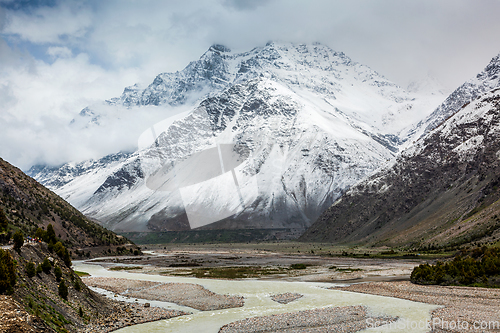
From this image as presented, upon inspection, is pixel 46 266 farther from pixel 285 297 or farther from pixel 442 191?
pixel 442 191

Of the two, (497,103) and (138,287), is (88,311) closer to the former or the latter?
(138,287)

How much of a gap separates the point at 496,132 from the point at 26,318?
522ft

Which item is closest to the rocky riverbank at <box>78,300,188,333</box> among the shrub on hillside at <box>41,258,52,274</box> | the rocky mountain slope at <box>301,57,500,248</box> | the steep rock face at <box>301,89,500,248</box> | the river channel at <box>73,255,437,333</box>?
the river channel at <box>73,255,437,333</box>

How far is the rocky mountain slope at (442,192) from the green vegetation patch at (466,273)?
2958 centimetres

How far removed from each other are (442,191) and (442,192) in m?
1.05

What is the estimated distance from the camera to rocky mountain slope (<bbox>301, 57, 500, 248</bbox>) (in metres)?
100

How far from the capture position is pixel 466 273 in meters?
46.7

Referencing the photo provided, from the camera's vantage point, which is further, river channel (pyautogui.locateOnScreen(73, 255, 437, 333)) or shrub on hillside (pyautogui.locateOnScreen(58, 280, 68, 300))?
river channel (pyautogui.locateOnScreen(73, 255, 437, 333))

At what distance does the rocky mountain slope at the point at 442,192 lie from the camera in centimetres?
10044

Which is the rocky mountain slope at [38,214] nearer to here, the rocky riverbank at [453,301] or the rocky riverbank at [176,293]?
the rocky riverbank at [176,293]

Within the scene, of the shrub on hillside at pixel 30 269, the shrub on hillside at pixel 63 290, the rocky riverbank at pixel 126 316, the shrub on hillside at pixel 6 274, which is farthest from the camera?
the shrub on hillside at pixel 63 290

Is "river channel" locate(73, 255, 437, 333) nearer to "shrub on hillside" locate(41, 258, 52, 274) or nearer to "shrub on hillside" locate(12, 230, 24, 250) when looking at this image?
"shrub on hillside" locate(41, 258, 52, 274)

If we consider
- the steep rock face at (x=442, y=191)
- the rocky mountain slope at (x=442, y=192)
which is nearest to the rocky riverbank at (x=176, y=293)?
the rocky mountain slope at (x=442, y=192)

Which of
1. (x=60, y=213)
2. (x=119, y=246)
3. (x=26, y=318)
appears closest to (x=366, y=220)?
(x=119, y=246)
